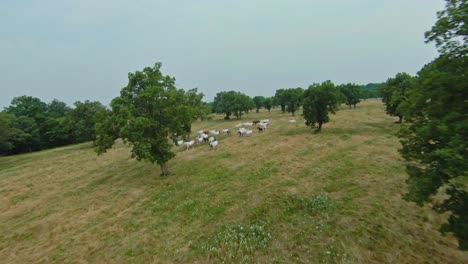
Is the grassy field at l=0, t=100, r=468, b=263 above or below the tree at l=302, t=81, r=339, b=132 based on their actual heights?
below

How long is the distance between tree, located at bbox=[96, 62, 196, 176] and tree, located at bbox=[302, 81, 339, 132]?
19.3 meters

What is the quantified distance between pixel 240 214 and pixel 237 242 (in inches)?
96.6

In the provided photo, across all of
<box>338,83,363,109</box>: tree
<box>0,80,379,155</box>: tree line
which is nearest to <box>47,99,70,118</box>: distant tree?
<box>0,80,379,155</box>: tree line

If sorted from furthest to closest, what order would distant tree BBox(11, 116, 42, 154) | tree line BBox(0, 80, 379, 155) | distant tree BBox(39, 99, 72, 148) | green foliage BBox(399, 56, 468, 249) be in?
distant tree BBox(39, 99, 72, 148)
distant tree BBox(11, 116, 42, 154)
tree line BBox(0, 80, 379, 155)
green foliage BBox(399, 56, 468, 249)

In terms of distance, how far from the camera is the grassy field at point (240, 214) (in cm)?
1055

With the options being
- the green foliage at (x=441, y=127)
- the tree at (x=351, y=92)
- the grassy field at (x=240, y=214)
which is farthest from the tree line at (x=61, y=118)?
the green foliage at (x=441, y=127)

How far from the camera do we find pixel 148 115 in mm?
21266

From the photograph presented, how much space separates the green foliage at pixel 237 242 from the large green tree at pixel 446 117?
6652 mm

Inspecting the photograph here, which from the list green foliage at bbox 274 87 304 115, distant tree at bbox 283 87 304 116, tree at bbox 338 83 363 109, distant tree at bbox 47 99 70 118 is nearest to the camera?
distant tree at bbox 283 87 304 116

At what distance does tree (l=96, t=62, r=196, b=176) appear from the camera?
2020 cm

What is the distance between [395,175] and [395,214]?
5.41 meters

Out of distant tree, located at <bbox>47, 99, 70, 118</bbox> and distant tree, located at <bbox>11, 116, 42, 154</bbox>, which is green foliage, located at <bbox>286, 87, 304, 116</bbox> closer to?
distant tree, located at <bbox>11, 116, 42, 154</bbox>

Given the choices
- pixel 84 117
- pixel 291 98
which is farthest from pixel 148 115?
pixel 291 98

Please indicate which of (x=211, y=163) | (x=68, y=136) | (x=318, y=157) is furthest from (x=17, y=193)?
(x=68, y=136)
